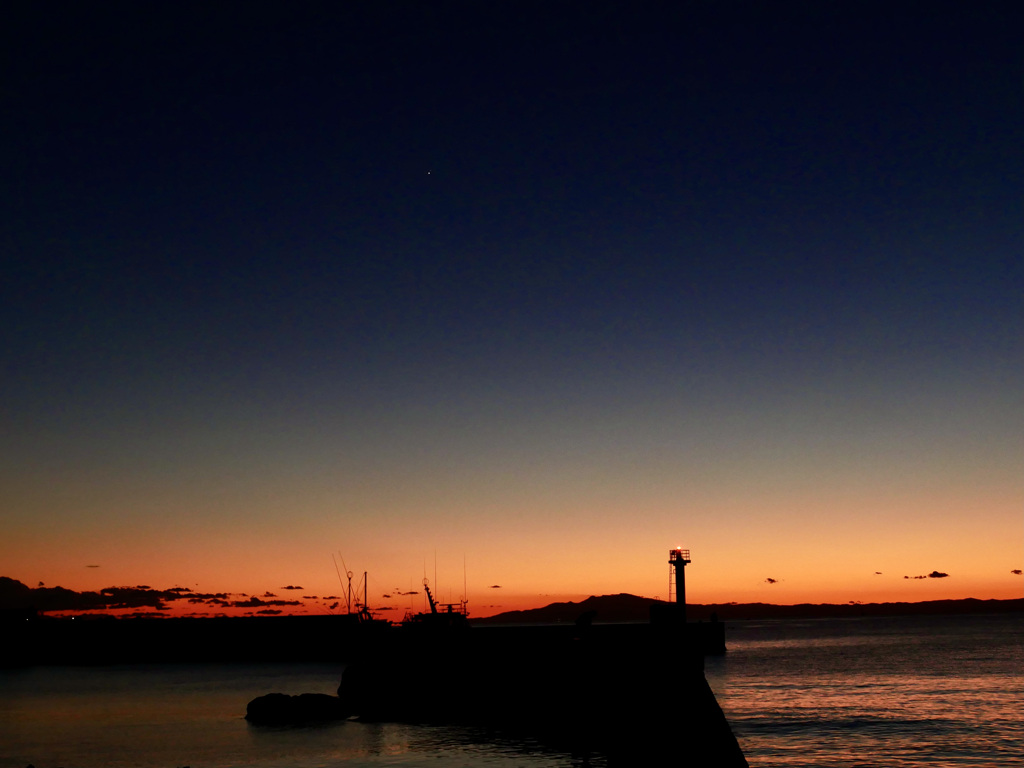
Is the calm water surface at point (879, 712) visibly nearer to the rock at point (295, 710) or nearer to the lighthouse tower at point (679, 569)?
the lighthouse tower at point (679, 569)

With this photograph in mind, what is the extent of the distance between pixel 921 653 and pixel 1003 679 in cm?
6128

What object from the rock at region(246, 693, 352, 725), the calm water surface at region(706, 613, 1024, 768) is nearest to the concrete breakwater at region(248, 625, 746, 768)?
the rock at region(246, 693, 352, 725)

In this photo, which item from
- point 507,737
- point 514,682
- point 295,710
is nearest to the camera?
point 507,737

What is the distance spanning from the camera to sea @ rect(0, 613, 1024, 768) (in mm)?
48438

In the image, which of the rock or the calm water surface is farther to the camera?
the rock

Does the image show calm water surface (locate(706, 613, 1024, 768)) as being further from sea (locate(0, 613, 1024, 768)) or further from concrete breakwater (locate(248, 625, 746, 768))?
concrete breakwater (locate(248, 625, 746, 768))

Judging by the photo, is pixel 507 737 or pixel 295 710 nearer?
pixel 507 737

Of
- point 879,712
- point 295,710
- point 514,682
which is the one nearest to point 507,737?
point 514,682

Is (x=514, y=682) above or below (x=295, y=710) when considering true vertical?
above

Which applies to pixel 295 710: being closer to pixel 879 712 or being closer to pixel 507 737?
pixel 507 737

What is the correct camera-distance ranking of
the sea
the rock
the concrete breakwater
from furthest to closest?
the rock < the sea < the concrete breakwater

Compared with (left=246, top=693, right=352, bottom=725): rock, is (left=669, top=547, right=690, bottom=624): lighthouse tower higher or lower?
higher

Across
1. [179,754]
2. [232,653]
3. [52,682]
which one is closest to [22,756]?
[179,754]

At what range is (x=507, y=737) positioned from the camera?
173 feet
